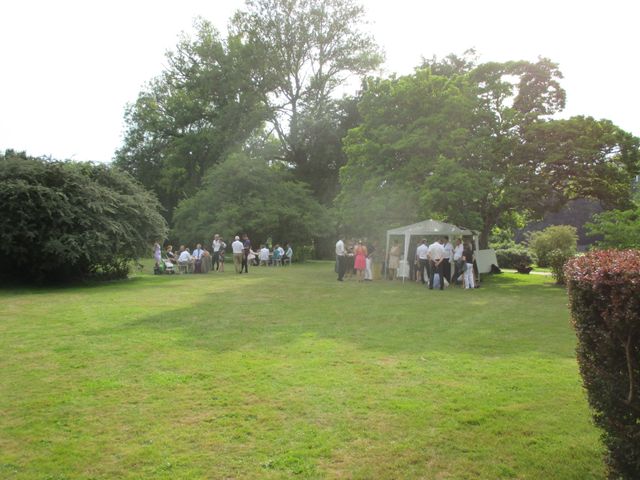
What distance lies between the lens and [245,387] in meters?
5.65

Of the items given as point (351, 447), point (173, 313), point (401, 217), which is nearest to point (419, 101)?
point (401, 217)

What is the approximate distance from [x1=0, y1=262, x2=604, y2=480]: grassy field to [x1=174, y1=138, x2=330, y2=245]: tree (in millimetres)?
24367

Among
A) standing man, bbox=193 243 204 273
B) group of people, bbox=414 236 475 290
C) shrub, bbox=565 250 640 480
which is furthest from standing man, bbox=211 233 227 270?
shrub, bbox=565 250 640 480

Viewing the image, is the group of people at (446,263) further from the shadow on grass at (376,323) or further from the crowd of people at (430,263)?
the shadow on grass at (376,323)

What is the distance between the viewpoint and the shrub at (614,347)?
3033mm

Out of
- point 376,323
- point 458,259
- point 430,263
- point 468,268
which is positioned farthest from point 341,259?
point 376,323

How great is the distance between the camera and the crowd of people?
17.3 metres

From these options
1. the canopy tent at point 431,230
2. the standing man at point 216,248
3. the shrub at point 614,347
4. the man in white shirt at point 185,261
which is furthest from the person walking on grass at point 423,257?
the shrub at point 614,347

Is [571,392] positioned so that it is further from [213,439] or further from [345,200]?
[345,200]

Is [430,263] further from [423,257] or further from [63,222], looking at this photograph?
[63,222]

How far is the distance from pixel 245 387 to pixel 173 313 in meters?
5.94

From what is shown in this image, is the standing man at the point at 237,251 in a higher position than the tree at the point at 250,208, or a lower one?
lower

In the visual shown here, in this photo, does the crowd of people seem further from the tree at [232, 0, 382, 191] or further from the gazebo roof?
the tree at [232, 0, 382, 191]

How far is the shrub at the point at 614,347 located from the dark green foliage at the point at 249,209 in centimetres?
3163
